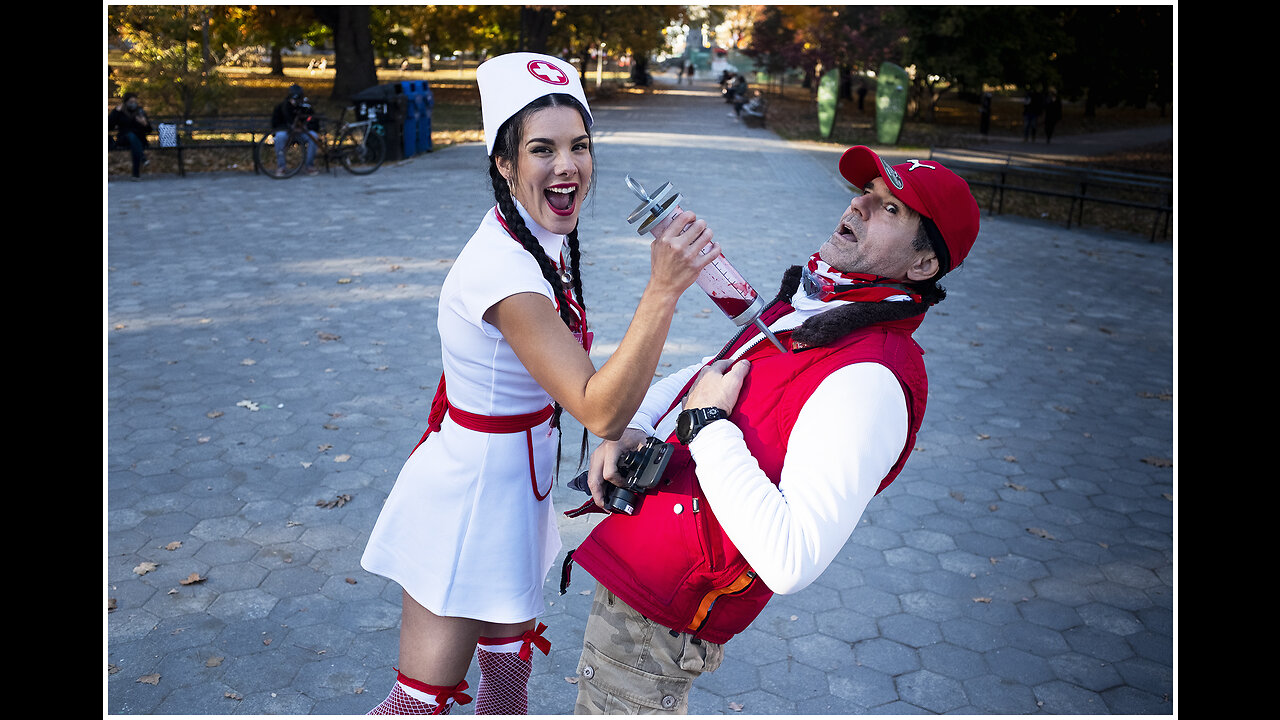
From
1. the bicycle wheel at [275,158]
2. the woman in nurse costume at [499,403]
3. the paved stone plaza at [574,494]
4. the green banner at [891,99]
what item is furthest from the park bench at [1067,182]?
the woman in nurse costume at [499,403]

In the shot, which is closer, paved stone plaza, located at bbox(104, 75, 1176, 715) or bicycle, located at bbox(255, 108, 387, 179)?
paved stone plaza, located at bbox(104, 75, 1176, 715)

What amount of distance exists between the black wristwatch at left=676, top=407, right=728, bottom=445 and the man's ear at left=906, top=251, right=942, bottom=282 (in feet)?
1.84

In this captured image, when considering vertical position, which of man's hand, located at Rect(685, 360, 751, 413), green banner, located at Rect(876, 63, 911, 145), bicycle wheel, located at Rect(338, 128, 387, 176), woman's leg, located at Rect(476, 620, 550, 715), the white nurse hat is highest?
green banner, located at Rect(876, 63, 911, 145)

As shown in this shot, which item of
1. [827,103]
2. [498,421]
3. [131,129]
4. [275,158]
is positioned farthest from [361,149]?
[498,421]

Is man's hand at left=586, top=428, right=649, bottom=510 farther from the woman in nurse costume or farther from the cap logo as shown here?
the cap logo

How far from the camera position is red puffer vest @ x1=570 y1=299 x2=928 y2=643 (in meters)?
1.93

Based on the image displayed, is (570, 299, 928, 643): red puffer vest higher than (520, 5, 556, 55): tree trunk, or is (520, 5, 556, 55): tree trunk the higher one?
(520, 5, 556, 55): tree trunk

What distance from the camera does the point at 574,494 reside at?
5.27 meters

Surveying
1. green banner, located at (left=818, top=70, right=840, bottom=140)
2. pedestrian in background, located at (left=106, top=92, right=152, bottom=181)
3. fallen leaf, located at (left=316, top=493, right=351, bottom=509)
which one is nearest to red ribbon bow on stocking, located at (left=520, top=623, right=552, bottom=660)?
fallen leaf, located at (left=316, top=493, right=351, bottom=509)

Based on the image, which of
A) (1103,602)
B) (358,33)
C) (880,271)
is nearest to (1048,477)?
(1103,602)

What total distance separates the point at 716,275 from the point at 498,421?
0.69 meters

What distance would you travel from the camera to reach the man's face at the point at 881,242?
6.79ft

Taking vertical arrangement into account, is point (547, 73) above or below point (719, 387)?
above

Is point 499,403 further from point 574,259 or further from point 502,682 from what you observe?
point 502,682
